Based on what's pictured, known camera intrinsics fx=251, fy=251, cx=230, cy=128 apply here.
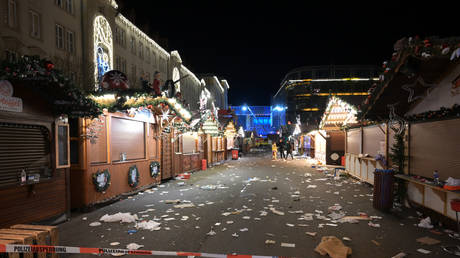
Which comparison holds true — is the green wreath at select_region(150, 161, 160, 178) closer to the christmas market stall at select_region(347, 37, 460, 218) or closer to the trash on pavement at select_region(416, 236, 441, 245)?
the christmas market stall at select_region(347, 37, 460, 218)

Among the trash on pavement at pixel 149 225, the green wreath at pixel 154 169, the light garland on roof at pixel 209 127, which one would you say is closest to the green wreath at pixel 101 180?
the trash on pavement at pixel 149 225

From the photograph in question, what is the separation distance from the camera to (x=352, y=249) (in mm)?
4828

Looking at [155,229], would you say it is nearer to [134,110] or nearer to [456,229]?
[134,110]

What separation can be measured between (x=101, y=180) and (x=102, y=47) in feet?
25.8

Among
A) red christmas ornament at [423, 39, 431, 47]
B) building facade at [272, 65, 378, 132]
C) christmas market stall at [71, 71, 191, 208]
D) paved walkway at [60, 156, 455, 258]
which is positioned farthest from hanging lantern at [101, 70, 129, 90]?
building facade at [272, 65, 378, 132]

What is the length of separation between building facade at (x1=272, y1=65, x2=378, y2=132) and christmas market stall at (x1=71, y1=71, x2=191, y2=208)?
219 ft

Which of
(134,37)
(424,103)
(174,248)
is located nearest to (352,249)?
(174,248)

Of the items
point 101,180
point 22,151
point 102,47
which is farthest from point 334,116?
point 22,151

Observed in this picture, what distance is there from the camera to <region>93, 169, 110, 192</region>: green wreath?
27.3 feet

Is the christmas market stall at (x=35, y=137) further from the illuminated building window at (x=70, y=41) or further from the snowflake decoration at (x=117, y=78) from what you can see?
the illuminated building window at (x=70, y=41)

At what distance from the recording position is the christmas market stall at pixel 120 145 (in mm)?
8109

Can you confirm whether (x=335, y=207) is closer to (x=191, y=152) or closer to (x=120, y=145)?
(x=120, y=145)

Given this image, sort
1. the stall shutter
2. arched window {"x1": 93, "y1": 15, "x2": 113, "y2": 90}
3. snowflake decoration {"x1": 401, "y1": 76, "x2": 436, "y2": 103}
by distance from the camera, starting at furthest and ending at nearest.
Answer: arched window {"x1": 93, "y1": 15, "x2": 113, "y2": 90} < snowflake decoration {"x1": 401, "y1": 76, "x2": 436, "y2": 103} < the stall shutter

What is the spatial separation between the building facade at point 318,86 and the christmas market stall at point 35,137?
72.7 meters
